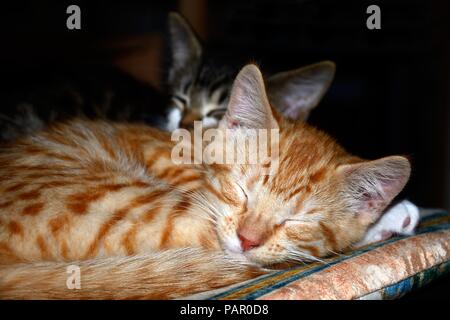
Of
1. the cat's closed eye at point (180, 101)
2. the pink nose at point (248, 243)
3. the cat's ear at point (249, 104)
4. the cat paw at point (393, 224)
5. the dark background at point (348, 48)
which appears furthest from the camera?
the dark background at point (348, 48)

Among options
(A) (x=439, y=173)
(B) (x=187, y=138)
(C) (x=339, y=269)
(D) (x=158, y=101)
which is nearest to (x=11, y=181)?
(B) (x=187, y=138)

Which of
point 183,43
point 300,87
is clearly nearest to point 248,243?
point 300,87

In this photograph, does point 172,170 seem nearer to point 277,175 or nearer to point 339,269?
point 277,175

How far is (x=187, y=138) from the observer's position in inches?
65.8

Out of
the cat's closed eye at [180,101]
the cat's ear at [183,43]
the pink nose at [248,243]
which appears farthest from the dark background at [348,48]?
the pink nose at [248,243]

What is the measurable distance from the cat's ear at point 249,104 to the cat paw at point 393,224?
437mm

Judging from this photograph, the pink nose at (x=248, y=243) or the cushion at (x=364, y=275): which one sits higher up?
the pink nose at (x=248, y=243)

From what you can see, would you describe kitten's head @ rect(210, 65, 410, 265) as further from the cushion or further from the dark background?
the dark background

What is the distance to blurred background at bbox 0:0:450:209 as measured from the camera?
3.36m

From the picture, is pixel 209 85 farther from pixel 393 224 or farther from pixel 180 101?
pixel 393 224

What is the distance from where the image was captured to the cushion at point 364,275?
3.48ft

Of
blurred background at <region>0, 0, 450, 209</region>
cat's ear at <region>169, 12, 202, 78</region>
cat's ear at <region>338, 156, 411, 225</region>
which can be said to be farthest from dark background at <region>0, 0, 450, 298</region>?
cat's ear at <region>338, 156, 411, 225</region>

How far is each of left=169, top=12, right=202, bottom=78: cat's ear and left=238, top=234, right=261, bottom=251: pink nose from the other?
122 centimetres

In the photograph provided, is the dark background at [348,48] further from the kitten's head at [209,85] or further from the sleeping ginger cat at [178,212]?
the sleeping ginger cat at [178,212]
